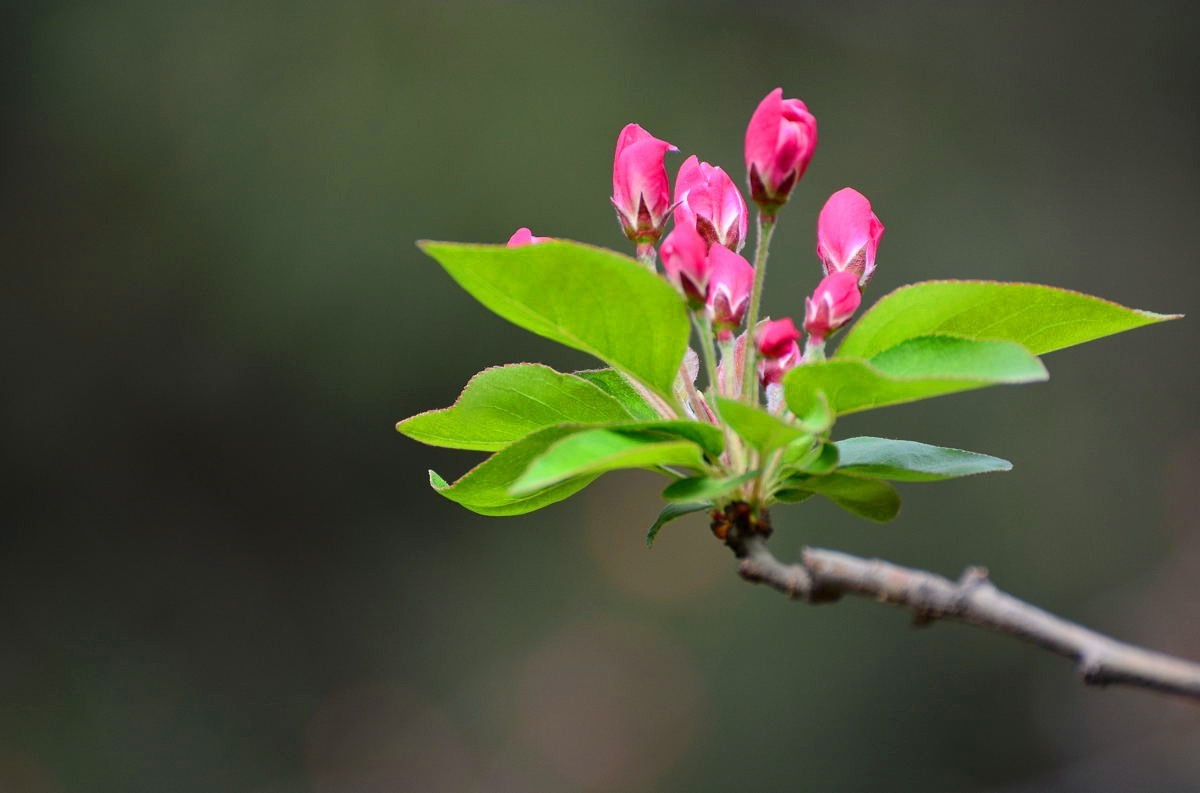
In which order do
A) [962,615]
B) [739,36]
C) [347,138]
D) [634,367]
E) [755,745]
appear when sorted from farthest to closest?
[739,36] → [347,138] → [755,745] → [634,367] → [962,615]

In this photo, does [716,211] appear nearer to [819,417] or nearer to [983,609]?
[819,417]

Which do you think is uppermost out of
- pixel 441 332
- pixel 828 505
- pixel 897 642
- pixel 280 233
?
pixel 280 233

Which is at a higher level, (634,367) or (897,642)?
(634,367)

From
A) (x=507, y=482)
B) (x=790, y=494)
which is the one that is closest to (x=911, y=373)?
(x=790, y=494)

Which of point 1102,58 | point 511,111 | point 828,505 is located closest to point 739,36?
point 511,111

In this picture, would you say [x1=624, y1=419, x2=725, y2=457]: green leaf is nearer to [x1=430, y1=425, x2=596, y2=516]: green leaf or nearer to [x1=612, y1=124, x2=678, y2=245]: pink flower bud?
[x1=430, y1=425, x2=596, y2=516]: green leaf

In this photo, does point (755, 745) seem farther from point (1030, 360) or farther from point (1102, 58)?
point (1030, 360)

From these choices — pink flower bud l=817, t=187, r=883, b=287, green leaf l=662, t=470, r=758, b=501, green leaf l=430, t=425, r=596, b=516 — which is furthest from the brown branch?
pink flower bud l=817, t=187, r=883, b=287
